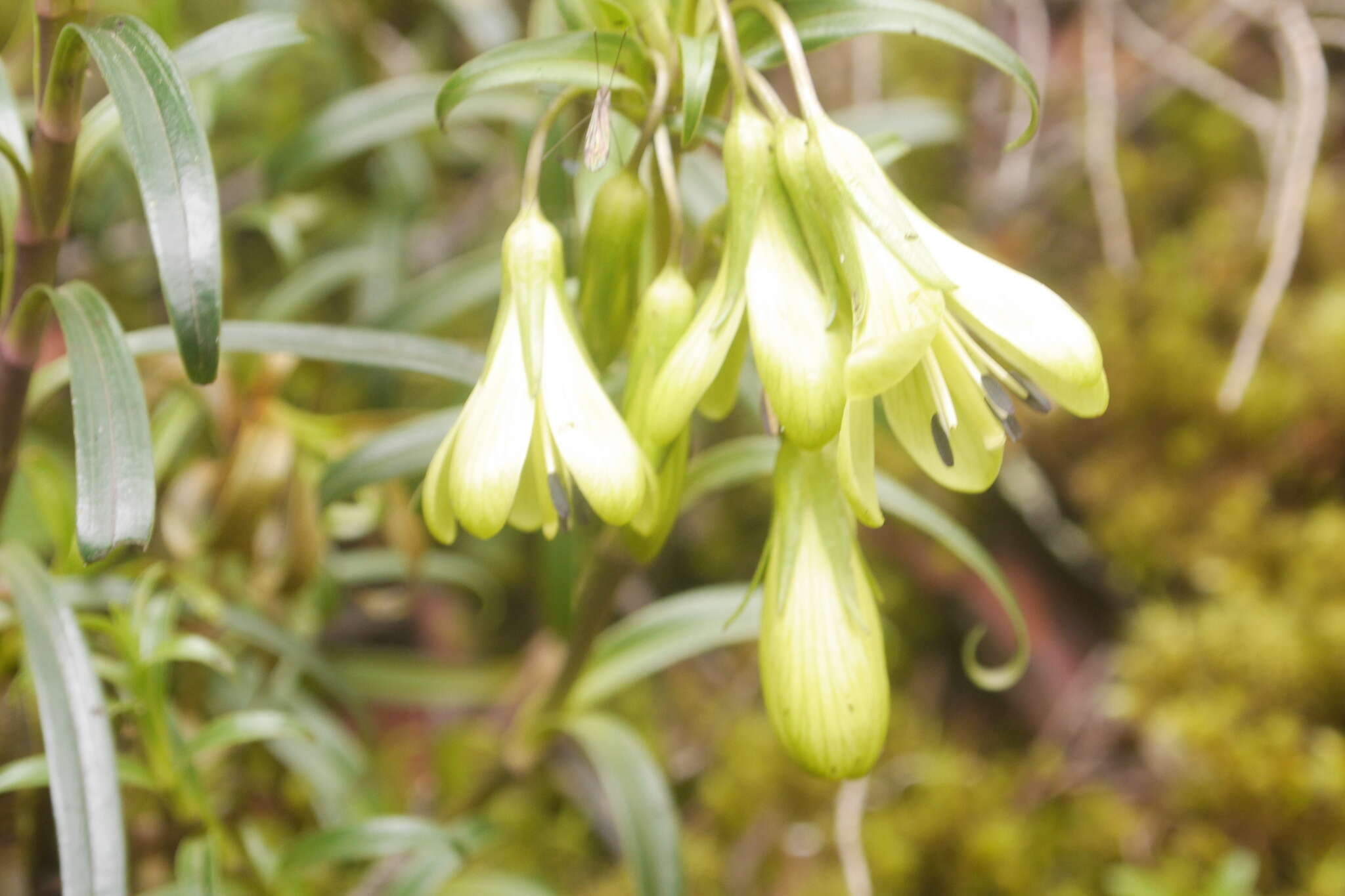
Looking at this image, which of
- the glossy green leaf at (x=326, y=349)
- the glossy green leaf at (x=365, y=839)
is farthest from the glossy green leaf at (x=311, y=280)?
the glossy green leaf at (x=365, y=839)

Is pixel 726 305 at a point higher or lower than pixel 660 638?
higher

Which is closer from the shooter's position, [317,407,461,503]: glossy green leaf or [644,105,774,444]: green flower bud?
[644,105,774,444]: green flower bud

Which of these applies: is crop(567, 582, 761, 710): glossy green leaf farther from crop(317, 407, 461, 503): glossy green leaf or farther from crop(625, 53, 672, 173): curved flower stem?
crop(625, 53, 672, 173): curved flower stem

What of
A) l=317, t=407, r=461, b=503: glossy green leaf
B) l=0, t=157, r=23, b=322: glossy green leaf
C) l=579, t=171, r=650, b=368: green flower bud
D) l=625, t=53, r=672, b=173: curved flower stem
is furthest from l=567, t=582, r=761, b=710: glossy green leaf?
l=0, t=157, r=23, b=322: glossy green leaf

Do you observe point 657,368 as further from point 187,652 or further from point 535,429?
point 187,652

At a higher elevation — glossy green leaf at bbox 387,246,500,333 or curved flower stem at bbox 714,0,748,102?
curved flower stem at bbox 714,0,748,102

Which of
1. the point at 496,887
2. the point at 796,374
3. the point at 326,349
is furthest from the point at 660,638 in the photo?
the point at 796,374

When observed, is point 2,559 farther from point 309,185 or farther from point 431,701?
point 309,185
